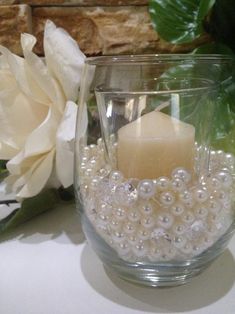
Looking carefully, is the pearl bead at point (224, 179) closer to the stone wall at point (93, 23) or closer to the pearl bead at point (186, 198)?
the pearl bead at point (186, 198)

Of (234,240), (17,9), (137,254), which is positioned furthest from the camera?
(17,9)

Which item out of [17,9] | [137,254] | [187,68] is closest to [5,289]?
[137,254]

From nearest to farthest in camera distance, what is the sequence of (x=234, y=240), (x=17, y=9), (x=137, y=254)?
(x=137, y=254) < (x=234, y=240) < (x=17, y=9)

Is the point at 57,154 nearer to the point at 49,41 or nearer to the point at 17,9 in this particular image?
the point at 49,41

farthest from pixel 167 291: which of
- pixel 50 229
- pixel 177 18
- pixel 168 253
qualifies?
pixel 177 18

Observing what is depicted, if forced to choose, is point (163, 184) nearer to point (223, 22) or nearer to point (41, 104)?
point (41, 104)

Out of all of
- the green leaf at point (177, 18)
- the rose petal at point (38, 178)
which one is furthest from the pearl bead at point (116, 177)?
the green leaf at point (177, 18)

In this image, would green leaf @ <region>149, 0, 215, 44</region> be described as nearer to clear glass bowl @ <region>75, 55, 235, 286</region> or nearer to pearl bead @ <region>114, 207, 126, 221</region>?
clear glass bowl @ <region>75, 55, 235, 286</region>

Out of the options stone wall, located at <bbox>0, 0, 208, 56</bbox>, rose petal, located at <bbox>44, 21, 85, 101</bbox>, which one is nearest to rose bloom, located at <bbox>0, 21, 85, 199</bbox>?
rose petal, located at <bbox>44, 21, 85, 101</bbox>
